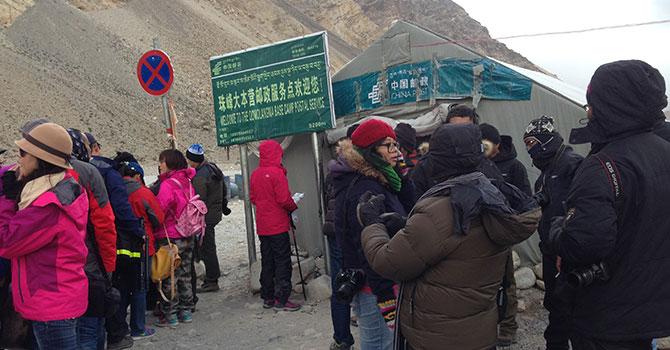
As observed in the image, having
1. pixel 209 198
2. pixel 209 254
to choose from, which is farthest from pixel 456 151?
pixel 209 254

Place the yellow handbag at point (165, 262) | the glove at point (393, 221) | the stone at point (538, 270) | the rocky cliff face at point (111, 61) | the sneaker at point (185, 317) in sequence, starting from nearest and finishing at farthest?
1. the glove at point (393, 221)
2. the yellow handbag at point (165, 262)
3. the sneaker at point (185, 317)
4. the stone at point (538, 270)
5. the rocky cliff face at point (111, 61)

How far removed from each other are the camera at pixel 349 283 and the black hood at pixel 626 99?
1.45 m

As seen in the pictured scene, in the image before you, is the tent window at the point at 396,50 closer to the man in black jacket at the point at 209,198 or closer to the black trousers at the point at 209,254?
the man in black jacket at the point at 209,198

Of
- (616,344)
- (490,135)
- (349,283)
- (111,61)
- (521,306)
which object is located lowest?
(521,306)

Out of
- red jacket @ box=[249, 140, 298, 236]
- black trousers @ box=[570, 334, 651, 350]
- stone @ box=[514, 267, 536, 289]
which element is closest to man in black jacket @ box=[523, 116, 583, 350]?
black trousers @ box=[570, 334, 651, 350]

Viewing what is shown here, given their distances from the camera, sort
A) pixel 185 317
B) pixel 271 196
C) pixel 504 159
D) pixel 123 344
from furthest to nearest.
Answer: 1. pixel 271 196
2. pixel 185 317
3. pixel 123 344
4. pixel 504 159

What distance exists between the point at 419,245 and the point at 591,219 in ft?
2.37

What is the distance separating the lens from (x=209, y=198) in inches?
263

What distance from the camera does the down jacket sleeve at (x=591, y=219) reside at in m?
2.13

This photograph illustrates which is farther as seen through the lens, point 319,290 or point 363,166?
point 319,290

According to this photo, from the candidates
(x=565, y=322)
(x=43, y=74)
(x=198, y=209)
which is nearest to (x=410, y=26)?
(x=198, y=209)

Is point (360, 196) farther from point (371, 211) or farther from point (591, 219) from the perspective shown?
point (591, 219)

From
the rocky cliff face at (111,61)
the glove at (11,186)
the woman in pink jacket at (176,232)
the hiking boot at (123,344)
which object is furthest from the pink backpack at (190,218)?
the rocky cliff face at (111,61)

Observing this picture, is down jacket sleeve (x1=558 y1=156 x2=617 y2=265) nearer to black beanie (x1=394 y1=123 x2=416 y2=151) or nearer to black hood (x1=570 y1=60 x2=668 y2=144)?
black hood (x1=570 y1=60 x2=668 y2=144)
